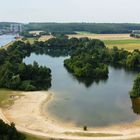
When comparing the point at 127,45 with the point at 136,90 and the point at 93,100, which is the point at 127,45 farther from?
the point at 93,100

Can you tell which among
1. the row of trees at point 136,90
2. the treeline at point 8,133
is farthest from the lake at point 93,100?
the treeline at point 8,133

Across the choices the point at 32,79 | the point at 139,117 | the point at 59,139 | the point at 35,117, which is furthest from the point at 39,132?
the point at 32,79

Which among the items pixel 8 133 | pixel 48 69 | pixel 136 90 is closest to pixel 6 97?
pixel 48 69

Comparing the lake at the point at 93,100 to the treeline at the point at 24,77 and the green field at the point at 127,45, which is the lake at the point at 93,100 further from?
the green field at the point at 127,45

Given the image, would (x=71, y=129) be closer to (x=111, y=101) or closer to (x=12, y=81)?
(x=111, y=101)

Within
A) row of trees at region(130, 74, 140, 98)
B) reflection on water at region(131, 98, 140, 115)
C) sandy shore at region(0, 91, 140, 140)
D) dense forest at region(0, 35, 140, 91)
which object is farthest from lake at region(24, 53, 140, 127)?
dense forest at region(0, 35, 140, 91)

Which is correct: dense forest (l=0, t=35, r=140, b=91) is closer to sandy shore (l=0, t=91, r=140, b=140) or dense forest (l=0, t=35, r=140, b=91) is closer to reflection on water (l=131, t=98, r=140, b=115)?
sandy shore (l=0, t=91, r=140, b=140)
